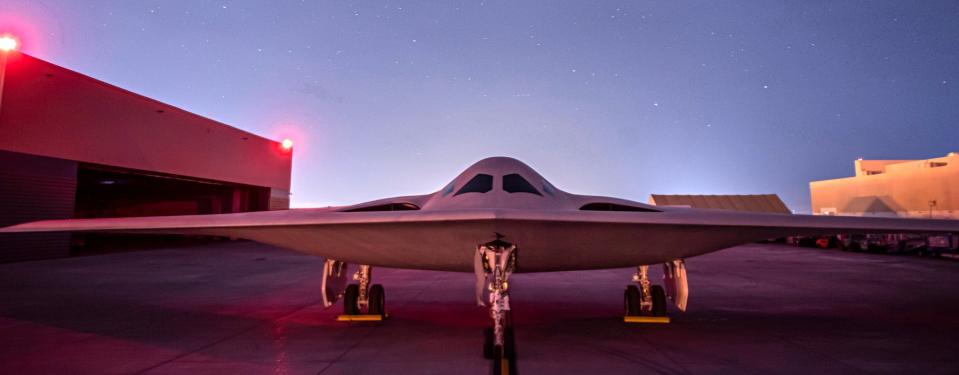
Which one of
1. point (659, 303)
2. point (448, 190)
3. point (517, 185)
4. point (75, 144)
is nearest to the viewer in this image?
point (517, 185)

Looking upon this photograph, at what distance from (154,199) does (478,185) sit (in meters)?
43.3

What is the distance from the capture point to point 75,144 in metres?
18.8

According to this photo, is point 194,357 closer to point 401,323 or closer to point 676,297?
point 401,323

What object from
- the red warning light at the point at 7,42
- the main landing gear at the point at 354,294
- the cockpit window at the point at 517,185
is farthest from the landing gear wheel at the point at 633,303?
the red warning light at the point at 7,42

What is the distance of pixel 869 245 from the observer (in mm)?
24391

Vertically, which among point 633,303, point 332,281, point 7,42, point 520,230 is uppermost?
point 7,42

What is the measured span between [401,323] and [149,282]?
8509 millimetres

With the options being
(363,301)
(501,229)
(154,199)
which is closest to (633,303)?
(501,229)

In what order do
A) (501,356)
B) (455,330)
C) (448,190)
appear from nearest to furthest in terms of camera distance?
1. (501,356)
2. (455,330)
3. (448,190)

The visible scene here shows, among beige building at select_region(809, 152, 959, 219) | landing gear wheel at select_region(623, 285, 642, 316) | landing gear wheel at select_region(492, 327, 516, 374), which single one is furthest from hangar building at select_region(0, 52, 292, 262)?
beige building at select_region(809, 152, 959, 219)

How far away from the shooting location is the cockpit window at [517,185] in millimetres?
6039

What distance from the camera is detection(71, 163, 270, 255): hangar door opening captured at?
28500mm

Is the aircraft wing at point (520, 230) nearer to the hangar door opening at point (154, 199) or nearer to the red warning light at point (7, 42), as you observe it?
the red warning light at point (7, 42)

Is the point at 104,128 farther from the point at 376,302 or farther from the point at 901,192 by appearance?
the point at 901,192
